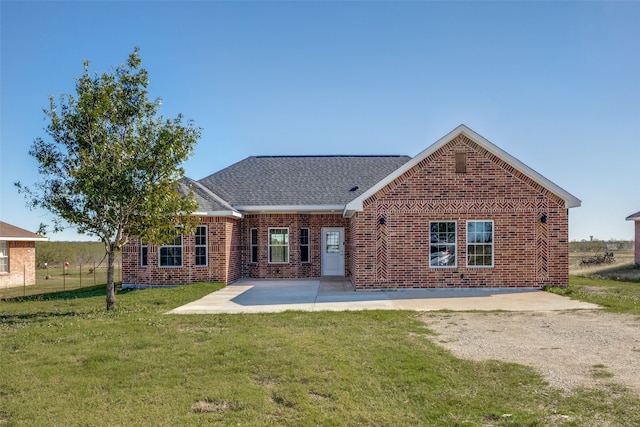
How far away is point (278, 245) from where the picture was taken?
21562 millimetres

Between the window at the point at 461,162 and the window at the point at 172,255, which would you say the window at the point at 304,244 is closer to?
the window at the point at 172,255

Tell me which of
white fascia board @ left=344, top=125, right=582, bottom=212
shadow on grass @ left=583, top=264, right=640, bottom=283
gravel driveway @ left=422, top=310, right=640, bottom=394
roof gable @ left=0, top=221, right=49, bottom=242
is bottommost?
shadow on grass @ left=583, top=264, right=640, bottom=283

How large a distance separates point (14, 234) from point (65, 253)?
1374cm

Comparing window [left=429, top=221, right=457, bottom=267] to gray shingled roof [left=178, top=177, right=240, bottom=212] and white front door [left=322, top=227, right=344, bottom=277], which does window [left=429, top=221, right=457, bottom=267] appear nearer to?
white front door [left=322, top=227, right=344, bottom=277]

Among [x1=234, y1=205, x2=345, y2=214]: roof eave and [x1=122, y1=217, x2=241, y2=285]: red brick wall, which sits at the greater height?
[x1=234, y1=205, x2=345, y2=214]: roof eave

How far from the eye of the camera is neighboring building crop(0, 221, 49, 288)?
76.8 ft

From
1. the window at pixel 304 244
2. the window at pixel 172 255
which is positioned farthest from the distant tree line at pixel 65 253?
the window at pixel 304 244

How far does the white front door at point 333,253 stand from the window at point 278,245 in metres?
1.64

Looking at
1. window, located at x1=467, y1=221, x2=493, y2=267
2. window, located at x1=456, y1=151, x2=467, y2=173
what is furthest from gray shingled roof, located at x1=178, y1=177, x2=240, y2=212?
window, located at x1=467, y1=221, x2=493, y2=267

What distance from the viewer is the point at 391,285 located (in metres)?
16.8

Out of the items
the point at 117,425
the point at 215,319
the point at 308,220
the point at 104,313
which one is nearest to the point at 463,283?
the point at 308,220

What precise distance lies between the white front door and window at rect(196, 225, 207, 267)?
17.7ft

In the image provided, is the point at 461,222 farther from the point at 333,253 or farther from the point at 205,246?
the point at 205,246

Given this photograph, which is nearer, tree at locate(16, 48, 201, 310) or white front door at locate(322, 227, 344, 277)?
tree at locate(16, 48, 201, 310)
